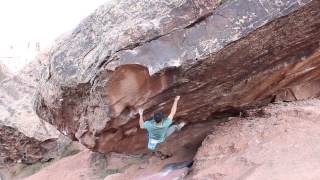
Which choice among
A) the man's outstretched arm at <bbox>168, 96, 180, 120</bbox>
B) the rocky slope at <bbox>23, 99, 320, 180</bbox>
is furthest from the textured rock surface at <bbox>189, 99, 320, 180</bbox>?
the man's outstretched arm at <bbox>168, 96, 180, 120</bbox>

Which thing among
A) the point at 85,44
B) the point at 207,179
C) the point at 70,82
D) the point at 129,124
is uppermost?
the point at 85,44

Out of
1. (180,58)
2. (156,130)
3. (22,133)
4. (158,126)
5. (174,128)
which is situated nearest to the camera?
(180,58)

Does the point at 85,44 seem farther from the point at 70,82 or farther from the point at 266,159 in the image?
the point at 266,159

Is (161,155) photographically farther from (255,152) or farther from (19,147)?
(19,147)

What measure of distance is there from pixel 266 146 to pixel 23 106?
6.41 m

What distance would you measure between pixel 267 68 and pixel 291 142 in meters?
0.99

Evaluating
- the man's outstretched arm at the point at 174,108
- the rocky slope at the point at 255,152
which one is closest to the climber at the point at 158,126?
the man's outstretched arm at the point at 174,108

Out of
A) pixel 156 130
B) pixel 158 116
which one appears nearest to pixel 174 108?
pixel 158 116

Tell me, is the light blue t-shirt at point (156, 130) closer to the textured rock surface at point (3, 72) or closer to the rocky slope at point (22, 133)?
the rocky slope at point (22, 133)

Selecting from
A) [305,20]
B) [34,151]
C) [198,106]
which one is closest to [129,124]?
[198,106]

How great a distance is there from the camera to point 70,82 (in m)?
7.63

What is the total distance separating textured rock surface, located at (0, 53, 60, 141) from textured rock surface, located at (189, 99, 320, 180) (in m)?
4.73

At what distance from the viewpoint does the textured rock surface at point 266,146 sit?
6.54 meters

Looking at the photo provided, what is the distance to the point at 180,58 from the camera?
681 cm
